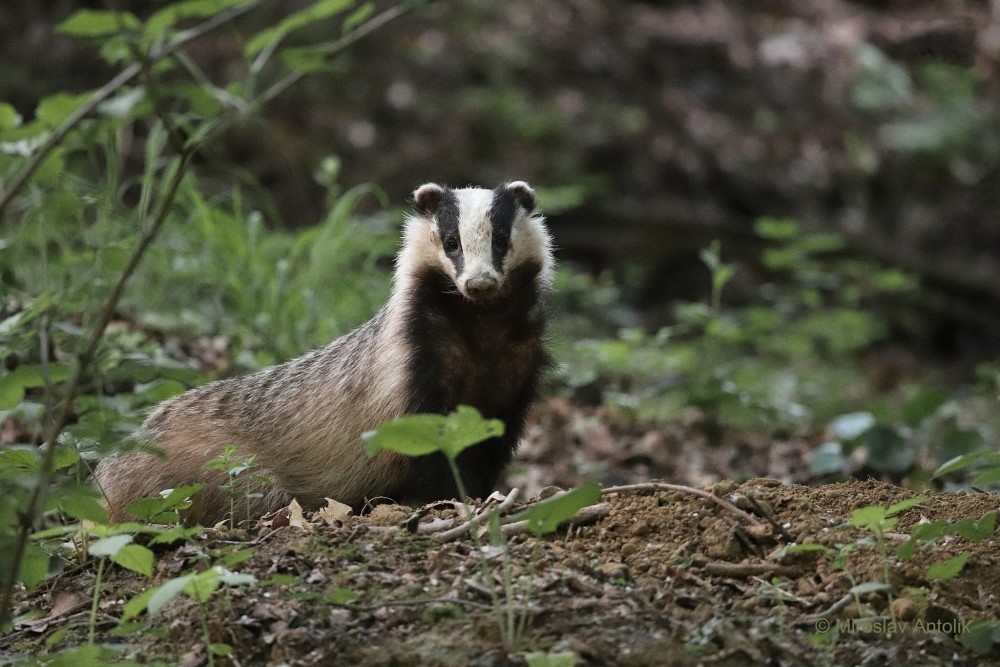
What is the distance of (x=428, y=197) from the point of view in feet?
16.4

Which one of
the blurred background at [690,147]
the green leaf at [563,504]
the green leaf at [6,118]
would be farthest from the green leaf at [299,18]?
the blurred background at [690,147]

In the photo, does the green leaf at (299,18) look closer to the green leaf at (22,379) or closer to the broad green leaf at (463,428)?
the green leaf at (22,379)

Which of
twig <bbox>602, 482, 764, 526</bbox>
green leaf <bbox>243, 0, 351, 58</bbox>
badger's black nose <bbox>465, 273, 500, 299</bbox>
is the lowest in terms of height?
twig <bbox>602, 482, 764, 526</bbox>

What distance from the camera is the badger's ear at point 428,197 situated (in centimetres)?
498

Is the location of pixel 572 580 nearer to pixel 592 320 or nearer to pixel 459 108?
pixel 592 320

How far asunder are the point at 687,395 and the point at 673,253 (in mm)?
4981

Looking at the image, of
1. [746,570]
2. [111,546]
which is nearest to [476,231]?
[746,570]

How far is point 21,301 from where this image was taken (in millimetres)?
5531

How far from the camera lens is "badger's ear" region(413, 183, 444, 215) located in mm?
4984

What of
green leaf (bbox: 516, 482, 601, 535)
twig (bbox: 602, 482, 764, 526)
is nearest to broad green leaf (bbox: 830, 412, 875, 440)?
twig (bbox: 602, 482, 764, 526)

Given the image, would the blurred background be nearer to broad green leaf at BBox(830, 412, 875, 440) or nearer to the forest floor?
broad green leaf at BBox(830, 412, 875, 440)

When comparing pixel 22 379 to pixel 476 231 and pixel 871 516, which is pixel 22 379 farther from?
pixel 871 516

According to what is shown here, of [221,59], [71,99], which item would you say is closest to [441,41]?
[221,59]

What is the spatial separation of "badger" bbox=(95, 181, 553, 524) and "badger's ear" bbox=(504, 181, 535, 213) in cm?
2
